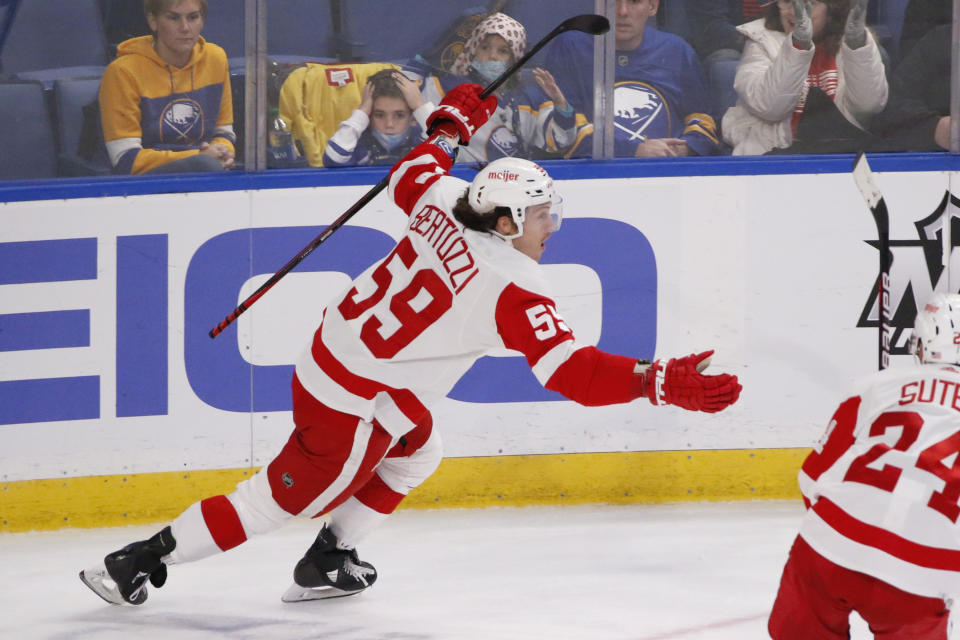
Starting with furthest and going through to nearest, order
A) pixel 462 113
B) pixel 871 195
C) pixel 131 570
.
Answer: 1. pixel 462 113
2. pixel 131 570
3. pixel 871 195

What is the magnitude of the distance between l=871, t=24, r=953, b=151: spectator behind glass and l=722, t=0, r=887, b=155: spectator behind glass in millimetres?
68

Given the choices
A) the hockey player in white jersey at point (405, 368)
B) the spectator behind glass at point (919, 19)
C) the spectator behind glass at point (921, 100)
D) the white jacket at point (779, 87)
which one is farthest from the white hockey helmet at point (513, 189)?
the spectator behind glass at point (919, 19)

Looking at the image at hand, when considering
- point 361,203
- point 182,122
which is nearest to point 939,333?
point 361,203

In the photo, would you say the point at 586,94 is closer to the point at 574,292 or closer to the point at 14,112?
the point at 574,292

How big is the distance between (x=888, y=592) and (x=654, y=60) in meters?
2.65

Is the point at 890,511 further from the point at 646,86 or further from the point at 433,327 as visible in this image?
the point at 646,86

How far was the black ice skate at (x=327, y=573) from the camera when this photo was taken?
3.38m

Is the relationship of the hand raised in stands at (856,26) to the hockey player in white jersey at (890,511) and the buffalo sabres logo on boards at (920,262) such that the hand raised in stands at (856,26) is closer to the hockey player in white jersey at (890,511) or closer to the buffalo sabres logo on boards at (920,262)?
the buffalo sabres logo on boards at (920,262)

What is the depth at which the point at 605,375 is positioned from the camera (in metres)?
2.60

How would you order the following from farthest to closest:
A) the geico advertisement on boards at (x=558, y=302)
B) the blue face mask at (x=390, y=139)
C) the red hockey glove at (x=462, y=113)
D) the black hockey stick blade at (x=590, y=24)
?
the blue face mask at (x=390, y=139)
the geico advertisement on boards at (x=558, y=302)
the black hockey stick blade at (x=590, y=24)
the red hockey glove at (x=462, y=113)

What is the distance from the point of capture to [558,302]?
4324 millimetres

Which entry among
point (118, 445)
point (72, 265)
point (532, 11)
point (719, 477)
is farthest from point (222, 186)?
point (719, 477)

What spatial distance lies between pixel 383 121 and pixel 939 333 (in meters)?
2.54

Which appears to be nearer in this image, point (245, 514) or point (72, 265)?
point (245, 514)
